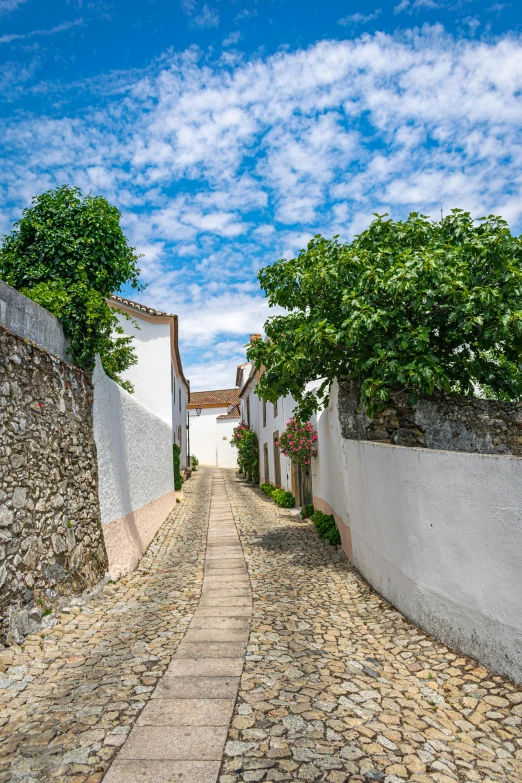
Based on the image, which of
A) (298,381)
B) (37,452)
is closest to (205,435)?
(298,381)

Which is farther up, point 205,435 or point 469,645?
point 205,435

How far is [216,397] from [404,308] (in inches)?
1597

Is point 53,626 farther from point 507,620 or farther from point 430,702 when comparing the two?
point 507,620

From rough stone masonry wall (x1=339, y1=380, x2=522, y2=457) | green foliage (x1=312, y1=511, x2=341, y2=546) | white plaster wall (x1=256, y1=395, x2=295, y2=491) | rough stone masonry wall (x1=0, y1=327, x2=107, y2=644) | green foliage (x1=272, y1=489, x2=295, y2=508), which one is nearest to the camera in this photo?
rough stone masonry wall (x1=0, y1=327, x2=107, y2=644)

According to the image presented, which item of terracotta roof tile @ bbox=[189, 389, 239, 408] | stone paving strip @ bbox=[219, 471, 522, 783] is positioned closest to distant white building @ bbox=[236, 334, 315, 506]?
stone paving strip @ bbox=[219, 471, 522, 783]

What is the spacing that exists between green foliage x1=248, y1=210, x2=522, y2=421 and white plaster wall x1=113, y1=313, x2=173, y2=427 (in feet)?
27.6

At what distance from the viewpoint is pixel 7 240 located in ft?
22.3

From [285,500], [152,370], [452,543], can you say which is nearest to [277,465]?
[285,500]

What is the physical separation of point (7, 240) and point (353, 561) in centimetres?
614

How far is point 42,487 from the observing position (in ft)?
16.6

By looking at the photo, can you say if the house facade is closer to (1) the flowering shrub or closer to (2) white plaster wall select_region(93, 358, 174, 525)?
(1) the flowering shrub

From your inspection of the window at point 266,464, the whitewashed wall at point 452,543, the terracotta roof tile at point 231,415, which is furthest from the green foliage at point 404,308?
the terracotta roof tile at point 231,415

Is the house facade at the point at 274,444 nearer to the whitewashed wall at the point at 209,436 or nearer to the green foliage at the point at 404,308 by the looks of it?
the green foliage at the point at 404,308

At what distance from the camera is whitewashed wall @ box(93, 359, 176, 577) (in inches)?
271
